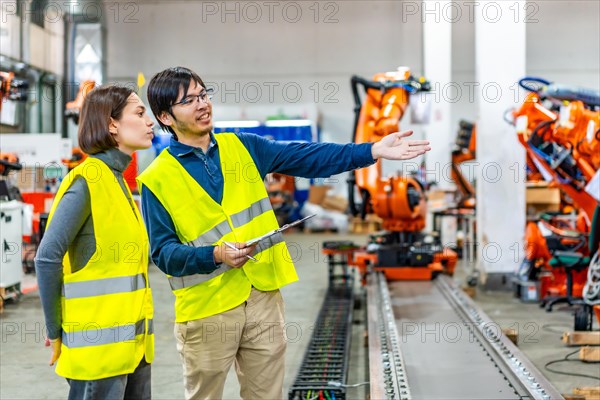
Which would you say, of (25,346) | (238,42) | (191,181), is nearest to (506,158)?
(25,346)

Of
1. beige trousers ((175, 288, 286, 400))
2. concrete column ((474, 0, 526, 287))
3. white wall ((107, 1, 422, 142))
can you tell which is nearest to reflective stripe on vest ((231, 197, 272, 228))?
beige trousers ((175, 288, 286, 400))

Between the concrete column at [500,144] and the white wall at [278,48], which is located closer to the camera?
the concrete column at [500,144]

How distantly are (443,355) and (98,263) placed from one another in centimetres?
296

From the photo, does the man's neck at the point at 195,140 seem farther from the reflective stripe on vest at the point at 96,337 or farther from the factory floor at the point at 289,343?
the factory floor at the point at 289,343

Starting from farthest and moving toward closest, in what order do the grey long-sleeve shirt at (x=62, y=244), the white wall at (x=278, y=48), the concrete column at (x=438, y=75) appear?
the white wall at (x=278, y=48) < the concrete column at (x=438, y=75) < the grey long-sleeve shirt at (x=62, y=244)

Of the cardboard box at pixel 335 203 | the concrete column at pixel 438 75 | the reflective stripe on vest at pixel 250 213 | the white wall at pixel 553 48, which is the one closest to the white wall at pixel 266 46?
the white wall at pixel 553 48

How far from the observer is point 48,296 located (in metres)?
2.22

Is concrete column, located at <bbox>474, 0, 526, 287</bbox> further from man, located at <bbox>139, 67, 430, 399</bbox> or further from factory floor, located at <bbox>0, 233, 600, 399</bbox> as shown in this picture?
man, located at <bbox>139, 67, 430, 399</bbox>

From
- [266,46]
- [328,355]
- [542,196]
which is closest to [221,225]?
[328,355]

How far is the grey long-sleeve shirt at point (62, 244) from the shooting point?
7.11ft

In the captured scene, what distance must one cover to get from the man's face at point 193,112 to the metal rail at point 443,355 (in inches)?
71.9

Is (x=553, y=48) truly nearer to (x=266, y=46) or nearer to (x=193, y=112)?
(x=266, y=46)

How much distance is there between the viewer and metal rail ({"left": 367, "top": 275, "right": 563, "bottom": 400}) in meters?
3.79

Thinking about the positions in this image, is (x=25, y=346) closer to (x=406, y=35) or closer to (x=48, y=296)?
(x=48, y=296)
